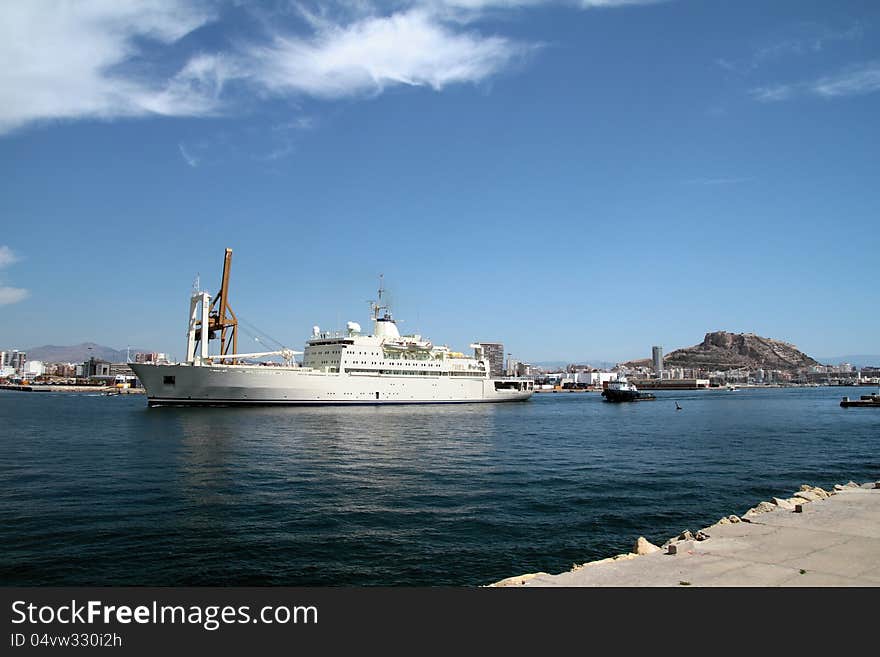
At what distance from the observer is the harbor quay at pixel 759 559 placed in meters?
6.47

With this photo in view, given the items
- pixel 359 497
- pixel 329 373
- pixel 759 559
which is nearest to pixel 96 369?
pixel 329 373

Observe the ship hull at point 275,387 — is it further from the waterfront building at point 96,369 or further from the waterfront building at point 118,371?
the waterfront building at point 118,371

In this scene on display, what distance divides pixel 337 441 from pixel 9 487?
1351 centimetres

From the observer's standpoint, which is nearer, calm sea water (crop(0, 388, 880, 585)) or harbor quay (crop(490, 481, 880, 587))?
harbor quay (crop(490, 481, 880, 587))

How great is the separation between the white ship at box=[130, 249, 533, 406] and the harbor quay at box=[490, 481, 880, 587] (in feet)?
146

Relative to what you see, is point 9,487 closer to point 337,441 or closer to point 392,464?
point 392,464

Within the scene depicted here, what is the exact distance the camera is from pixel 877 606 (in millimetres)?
5324

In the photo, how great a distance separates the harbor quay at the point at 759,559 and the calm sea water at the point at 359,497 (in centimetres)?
236

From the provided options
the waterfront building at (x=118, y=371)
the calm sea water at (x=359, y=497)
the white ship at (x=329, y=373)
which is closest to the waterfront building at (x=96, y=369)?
the waterfront building at (x=118, y=371)

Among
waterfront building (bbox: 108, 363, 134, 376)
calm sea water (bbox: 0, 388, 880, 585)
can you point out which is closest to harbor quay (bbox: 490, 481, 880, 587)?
calm sea water (bbox: 0, 388, 880, 585)

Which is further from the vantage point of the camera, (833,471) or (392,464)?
(392,464)

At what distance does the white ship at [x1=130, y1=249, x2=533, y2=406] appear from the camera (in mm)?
47906

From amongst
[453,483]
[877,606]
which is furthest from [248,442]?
[877,606]

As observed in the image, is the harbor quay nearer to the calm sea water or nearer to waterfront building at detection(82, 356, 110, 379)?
the calm sea water
